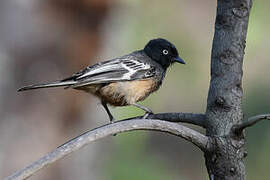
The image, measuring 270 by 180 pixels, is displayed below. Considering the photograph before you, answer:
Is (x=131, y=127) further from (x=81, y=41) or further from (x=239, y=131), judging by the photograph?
(x=81, y=41)

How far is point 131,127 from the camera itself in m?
2.72

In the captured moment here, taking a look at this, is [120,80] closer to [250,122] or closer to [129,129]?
[129,129]

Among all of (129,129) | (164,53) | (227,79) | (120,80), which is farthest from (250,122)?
(164,53)

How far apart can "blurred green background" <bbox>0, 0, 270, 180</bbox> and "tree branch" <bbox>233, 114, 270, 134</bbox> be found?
17.6ft

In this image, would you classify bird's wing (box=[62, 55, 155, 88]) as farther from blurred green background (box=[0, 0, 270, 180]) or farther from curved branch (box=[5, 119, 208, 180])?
blurred green background (box=[0, 0, 270, 180])

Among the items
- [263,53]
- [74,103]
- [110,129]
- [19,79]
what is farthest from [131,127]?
[263,53]

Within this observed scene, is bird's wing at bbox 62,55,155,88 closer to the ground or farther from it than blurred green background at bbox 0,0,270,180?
farther from it

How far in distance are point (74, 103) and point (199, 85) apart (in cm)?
470

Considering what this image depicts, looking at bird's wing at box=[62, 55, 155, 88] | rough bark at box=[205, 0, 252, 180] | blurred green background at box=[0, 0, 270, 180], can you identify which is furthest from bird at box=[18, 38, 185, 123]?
blurred green background at box=[0, 0, 270, 180]

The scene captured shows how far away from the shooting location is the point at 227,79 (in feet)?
9.47

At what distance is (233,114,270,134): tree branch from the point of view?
2.51m

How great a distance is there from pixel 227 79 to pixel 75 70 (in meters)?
5.69

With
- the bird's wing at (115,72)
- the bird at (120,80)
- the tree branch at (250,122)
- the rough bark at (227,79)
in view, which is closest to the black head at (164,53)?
the bird at (120,80)

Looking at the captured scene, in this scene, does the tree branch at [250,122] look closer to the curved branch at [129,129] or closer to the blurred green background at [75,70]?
the curved branch at [129,129]
